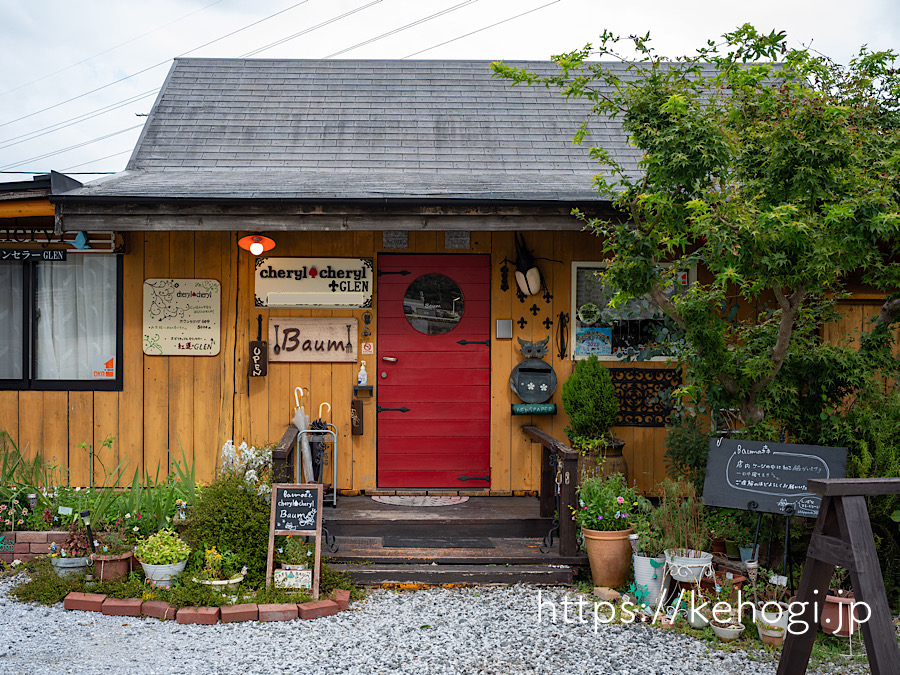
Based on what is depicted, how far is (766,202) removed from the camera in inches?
154

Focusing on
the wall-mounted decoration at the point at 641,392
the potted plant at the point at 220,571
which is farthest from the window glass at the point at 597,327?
the potted plant at the point at 220,571

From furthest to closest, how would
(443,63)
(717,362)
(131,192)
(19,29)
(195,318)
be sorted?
1. (19,29)
2. (443,63)
3. (195,318)
4. (131,192)
5. (717,362)

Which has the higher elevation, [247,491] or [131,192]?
[131,192]

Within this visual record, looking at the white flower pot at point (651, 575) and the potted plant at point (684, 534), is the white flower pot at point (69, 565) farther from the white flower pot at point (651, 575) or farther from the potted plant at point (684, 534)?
the potted plant at point (684, 534)

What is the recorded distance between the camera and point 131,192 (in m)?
5.20

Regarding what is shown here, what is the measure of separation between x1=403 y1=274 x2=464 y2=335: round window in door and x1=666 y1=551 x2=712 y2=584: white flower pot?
2889 mm

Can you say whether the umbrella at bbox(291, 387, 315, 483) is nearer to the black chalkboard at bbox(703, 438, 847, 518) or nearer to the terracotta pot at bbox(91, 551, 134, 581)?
the terracotta pot at bbox(91, 551, 134, 581)

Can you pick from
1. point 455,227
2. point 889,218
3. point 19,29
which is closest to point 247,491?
point 455,227

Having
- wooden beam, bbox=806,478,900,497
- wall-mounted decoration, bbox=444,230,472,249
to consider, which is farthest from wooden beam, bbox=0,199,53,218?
wooden beam, bbox=806,478,900,497

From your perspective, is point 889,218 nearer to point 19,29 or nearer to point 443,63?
point 443,63

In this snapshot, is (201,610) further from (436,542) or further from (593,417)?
(593,417)

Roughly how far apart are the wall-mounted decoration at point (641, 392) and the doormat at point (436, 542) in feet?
6.03

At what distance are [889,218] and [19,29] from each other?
163ft

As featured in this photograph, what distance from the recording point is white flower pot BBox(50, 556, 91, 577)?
14.5 ft
